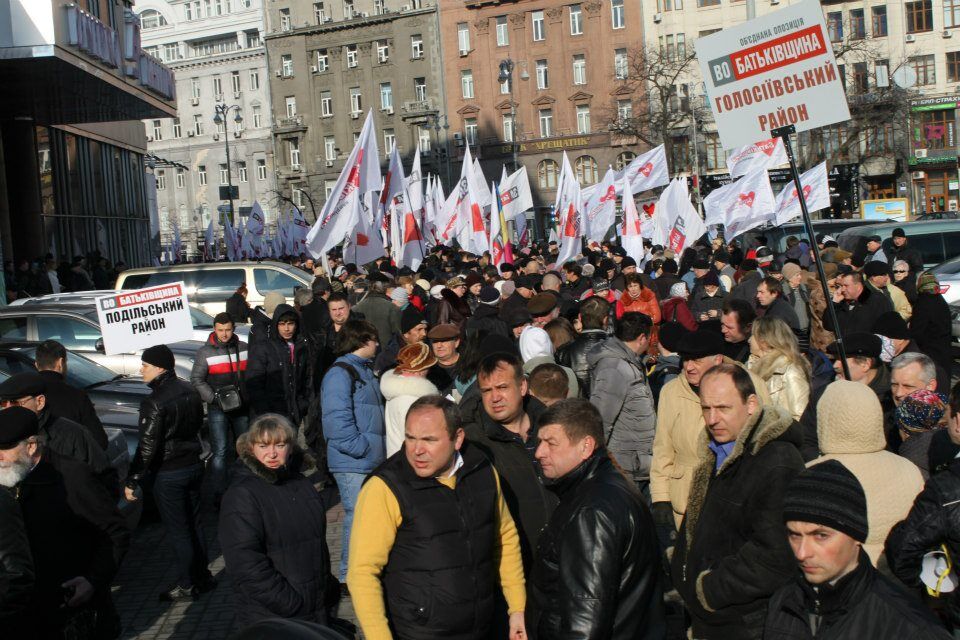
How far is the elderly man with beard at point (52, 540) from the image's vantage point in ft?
14.1

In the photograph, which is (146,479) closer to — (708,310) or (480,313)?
(480,313)

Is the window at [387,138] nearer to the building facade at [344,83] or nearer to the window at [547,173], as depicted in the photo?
the building facade at [344,83]

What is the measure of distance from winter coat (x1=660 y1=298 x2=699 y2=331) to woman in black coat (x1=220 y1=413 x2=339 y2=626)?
21.7ft

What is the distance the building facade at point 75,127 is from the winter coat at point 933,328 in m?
15.0

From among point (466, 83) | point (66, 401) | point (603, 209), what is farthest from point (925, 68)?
point (66, 401)

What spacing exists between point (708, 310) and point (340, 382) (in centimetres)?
582

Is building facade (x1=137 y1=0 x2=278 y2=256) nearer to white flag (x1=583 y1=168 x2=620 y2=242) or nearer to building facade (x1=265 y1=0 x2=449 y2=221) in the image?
building facade (x1=265 y1=0 x2=449 y2=221)

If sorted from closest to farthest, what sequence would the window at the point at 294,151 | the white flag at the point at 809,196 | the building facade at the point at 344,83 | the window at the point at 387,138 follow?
the white flag at the point at 809,196, the building facade at the point at 344,83, the window at the point at 387,138, the window at the point at 294,151

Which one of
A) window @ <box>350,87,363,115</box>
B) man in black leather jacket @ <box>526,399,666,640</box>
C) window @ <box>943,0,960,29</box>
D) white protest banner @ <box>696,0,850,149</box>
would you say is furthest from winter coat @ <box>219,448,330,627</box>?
window @ <box>350,87,363,115</box>

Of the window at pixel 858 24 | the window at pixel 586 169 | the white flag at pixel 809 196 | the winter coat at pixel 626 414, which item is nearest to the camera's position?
the winter coat at pixel 626 414

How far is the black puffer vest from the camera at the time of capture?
4.14 meters

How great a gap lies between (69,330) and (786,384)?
9.17 metres

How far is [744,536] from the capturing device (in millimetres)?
3975

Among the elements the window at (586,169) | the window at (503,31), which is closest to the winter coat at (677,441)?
the window at (586,169)
